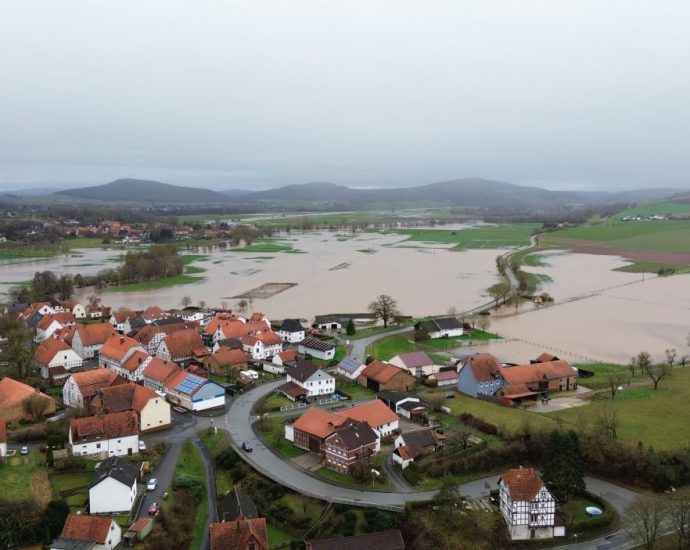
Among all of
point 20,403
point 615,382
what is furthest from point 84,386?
point 615,382

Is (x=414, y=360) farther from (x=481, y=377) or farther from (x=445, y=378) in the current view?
(x=481, y=377)

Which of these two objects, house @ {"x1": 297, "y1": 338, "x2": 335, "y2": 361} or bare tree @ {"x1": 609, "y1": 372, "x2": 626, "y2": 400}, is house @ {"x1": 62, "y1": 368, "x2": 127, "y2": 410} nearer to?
house @ {"x1": 297, "y1": 338, "x2": 335, "y2": 361}

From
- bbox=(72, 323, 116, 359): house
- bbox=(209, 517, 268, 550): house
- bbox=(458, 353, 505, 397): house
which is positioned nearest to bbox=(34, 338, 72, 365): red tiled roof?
bbox=(72, 323, 116, 359): house

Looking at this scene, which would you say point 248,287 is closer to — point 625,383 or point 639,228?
point 625,383

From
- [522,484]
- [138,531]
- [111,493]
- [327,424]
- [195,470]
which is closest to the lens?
[138,531]

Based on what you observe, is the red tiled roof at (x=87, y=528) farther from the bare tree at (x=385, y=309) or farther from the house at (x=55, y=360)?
the bare tree at (x=385, y=309)

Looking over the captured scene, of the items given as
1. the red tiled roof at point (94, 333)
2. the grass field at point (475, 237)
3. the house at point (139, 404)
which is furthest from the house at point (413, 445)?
the grass field at point (475, 237)
